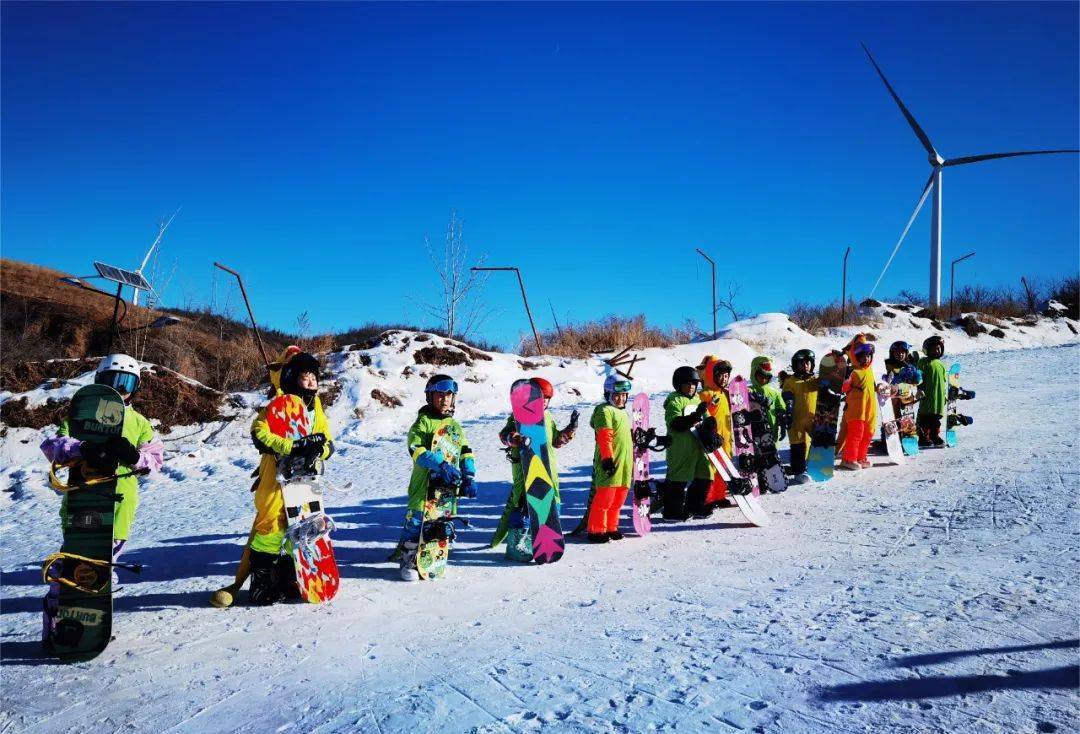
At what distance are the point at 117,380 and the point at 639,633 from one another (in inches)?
160

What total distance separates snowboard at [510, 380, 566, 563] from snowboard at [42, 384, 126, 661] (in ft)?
9.37

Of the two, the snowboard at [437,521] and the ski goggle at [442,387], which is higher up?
the ski goggle at [442,387]

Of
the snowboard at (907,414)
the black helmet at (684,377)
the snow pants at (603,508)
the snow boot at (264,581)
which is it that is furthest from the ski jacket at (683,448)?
the snow boot at (264,581)

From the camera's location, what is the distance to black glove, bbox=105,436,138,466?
4.25 meters

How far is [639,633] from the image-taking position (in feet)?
12.8

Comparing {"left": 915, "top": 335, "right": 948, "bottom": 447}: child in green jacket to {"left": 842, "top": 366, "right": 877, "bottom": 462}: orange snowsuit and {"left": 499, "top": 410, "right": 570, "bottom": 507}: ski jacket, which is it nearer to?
{"left": 842, "top": 366, "right": 877, "bottom": 462}: orange snowsuit

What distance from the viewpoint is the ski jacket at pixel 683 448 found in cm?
673

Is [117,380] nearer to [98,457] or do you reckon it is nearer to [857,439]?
[98,457]

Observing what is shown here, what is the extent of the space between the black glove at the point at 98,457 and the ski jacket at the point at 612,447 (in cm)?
360

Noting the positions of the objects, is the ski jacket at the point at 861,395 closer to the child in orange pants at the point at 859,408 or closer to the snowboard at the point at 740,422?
the child in orange pants at the point at 859,408

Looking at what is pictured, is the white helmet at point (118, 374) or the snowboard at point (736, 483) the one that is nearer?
the white helmet at point (118, 374)

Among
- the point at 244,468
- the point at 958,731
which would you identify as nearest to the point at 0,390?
the point at 244,468

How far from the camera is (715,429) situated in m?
6.69

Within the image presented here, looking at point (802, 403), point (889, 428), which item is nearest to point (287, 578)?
point (802, 403)
